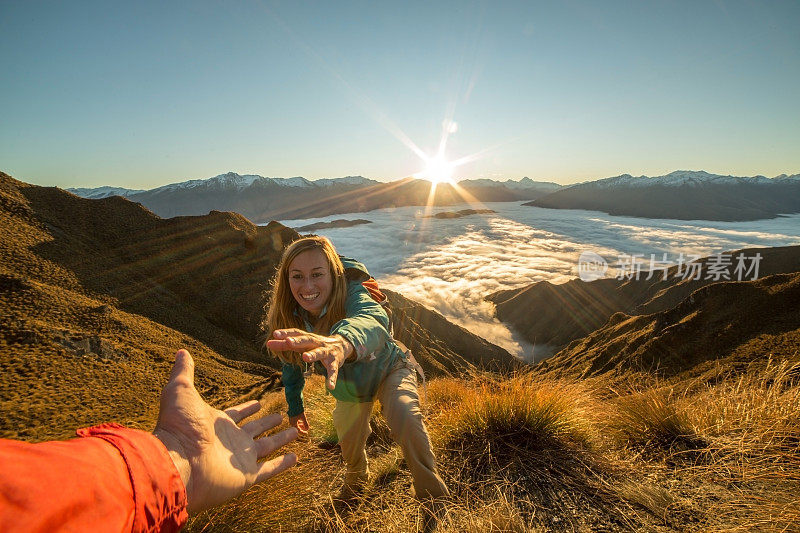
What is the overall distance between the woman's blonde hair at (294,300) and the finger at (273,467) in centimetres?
83

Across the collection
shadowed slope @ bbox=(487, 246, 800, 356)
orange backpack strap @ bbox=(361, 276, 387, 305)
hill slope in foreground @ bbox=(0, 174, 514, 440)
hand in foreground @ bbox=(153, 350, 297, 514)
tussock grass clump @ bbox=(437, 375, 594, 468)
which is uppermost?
orange backpack strap @ bbox=(361, 276, 387, 305)

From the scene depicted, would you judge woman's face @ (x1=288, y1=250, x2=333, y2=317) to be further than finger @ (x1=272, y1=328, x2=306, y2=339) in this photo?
Yes

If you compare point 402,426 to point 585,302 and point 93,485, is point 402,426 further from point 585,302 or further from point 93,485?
point 585,302

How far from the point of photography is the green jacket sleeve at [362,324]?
1909 millimetres

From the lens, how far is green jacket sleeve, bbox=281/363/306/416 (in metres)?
2.97

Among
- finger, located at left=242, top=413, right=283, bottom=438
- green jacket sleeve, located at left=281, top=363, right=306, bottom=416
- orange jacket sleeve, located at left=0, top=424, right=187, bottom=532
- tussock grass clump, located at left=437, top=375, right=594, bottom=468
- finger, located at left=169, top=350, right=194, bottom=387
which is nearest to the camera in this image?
orange jacket sleeve, located at left=0, top=424, right=187, bottom=532

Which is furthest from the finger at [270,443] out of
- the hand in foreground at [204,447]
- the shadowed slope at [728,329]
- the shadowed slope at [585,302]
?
the shadowed slope at [585,302]

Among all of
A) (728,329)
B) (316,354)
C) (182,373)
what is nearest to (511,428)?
(316,354)

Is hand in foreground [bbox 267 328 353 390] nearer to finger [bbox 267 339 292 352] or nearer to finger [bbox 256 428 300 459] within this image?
finger [bbox 267 339 292 352]

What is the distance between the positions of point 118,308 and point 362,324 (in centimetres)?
2720

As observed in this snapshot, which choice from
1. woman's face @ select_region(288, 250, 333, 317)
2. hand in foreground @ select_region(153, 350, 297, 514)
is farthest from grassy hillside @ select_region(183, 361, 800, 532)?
woman's face @ select_region(288, 250, 333, 317)

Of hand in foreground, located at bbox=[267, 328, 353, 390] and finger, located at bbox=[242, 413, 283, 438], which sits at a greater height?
hand in foreground, located at bbox=[267, 328, 353, 390]

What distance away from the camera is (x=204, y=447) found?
143 centimetres

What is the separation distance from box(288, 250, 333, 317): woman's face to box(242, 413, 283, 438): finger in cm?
79
